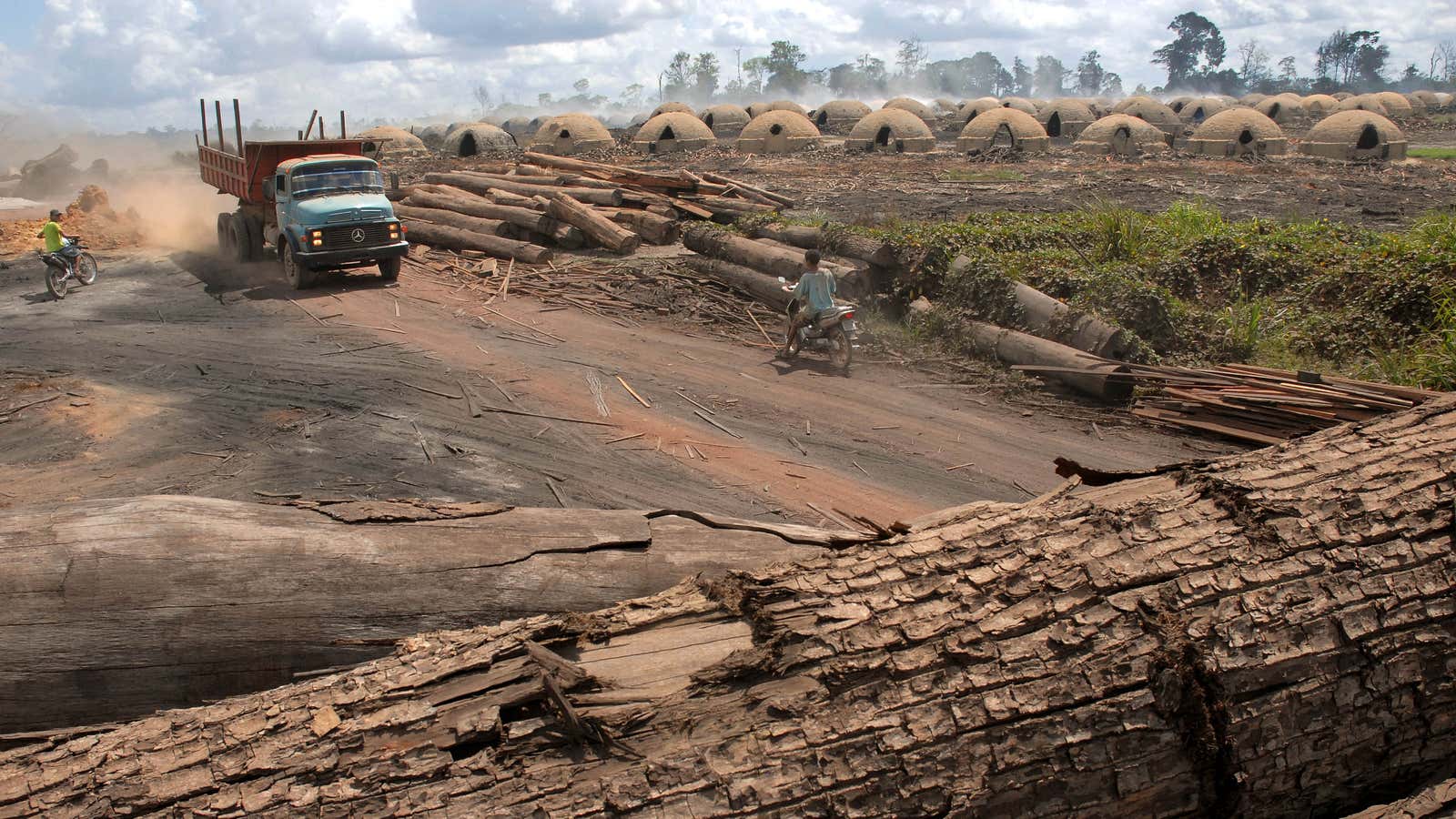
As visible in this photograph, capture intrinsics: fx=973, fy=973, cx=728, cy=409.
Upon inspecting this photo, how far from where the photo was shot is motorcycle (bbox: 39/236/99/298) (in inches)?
786

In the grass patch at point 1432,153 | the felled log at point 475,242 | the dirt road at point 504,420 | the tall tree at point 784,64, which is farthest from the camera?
the tall tree at point 784,64

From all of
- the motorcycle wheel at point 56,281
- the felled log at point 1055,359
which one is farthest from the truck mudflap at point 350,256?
the felled log at point 1055,359

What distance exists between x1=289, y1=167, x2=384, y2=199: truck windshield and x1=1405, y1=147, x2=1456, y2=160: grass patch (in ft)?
151

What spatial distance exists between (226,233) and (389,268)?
6.01 m

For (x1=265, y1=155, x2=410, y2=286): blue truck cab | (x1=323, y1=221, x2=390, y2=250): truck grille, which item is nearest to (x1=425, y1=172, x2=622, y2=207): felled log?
(x1=265, y1=155, x2=410, y2=286): blue truck cab

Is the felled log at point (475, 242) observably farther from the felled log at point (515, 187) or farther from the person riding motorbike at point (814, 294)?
the person riding motorbike at point (814, 294)

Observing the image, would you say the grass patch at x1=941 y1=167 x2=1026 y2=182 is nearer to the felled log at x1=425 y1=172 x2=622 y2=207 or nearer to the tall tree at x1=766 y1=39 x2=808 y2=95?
the felled log at x1=425 y1=172 x2=622 y2=207

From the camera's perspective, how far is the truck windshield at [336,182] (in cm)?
1956

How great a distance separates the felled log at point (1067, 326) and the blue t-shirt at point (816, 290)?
10.0ft

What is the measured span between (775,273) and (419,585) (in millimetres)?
14726

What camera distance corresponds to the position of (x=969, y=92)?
579 ft

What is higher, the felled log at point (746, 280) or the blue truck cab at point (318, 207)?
the blue truck cab at point (318, 207)

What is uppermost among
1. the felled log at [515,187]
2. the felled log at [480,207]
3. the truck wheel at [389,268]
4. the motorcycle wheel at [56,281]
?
the felled log at [515,187]

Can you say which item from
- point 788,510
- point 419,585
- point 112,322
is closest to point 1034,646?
point 419,585
